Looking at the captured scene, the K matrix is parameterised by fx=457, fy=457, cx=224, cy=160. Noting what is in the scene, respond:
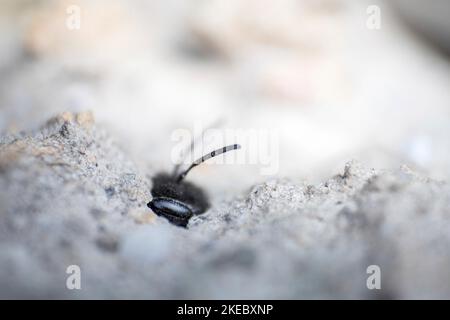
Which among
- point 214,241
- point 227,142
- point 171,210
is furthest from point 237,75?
point 214,241

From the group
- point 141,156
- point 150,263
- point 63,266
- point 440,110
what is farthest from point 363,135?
point 63,266

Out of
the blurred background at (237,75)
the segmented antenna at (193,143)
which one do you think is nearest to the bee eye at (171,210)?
the segmented antenna at (193,143)

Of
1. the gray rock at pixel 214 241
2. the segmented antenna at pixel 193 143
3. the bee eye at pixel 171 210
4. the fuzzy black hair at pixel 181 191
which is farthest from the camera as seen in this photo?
the segmented antenna at pixel 193 143

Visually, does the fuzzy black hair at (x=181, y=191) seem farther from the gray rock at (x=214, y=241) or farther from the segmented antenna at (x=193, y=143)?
the gray rock at (x=214, y=241)

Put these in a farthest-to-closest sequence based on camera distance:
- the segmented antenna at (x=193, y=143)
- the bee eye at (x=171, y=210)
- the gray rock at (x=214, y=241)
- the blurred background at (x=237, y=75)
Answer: the blurred background at (x=237, y=75) < the segmented antenna at (x=193, y=143) < the bee eye at (x=171, y=210) < the gray rock at (x=214, y=241)

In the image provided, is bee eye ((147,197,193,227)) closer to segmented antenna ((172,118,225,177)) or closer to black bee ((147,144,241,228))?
black bee ((147,144,241,228))

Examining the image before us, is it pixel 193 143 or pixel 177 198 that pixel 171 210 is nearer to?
pixel 177 198
